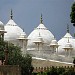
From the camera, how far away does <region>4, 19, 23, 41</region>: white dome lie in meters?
59.6

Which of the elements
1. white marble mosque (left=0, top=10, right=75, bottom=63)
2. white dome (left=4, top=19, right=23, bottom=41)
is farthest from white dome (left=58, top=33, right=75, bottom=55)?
white dome (left=4, top=19, right=23, bottom=41)

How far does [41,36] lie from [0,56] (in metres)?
26.7

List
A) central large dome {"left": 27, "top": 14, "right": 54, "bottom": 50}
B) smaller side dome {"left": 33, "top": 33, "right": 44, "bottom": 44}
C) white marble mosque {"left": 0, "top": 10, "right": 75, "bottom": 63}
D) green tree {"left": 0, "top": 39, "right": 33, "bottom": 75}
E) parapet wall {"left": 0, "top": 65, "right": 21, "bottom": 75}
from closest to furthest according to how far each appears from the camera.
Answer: parapet wall {"left": 0, "top": 65, "right": 21, "bottom": 75} → green tree {"left": 0, "top": 39, "right": 33, "bottom": 75} → white marble mosque {"left": 0, "top": 10, "right": 75, "bottom": 63} → smaller side dome {"left": 33, "top": 33, "right": 44, "bottom": 44} → central large dome {"left": 27, "top": 14, "right": 54, "bottom": 50}

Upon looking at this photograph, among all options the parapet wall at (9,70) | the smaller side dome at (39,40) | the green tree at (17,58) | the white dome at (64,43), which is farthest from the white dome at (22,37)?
the parapet wall at (9,70)

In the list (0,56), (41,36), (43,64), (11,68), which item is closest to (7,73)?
(11,68)

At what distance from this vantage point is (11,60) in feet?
124

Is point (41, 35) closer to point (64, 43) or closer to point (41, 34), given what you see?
point (41, 34)

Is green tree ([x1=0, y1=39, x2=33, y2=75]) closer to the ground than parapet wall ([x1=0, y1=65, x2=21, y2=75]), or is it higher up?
higher up

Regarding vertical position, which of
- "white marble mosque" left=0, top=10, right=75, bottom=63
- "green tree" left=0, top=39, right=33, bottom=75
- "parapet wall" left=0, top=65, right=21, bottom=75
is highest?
"white marble mosque" left=0, top=10, right=75, bottom=63

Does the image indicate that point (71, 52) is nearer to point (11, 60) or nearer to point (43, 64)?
point (43, 64)

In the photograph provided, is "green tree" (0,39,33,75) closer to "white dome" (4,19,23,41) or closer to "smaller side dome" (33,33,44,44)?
"white dome" (4,19,23,41)

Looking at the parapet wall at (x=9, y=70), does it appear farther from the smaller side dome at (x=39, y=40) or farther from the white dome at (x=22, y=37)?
the smaller side dome at (x=39, y=40)

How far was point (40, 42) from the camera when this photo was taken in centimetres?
6084

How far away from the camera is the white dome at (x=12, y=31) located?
59.6m
